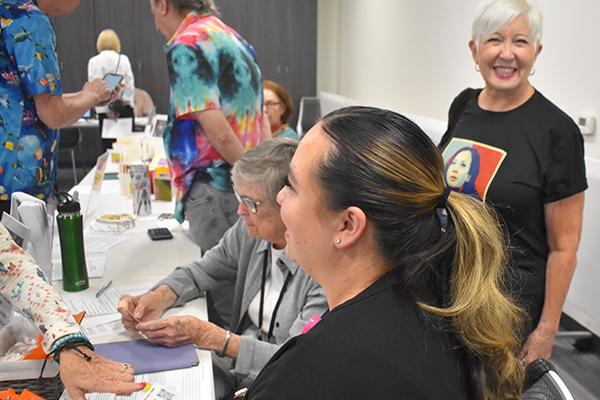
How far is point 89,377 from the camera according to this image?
3.06 ft

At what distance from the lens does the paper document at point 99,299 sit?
1416 millimetres

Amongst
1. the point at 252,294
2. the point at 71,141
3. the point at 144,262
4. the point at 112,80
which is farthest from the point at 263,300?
the point at 71,141

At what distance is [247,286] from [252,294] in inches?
1.4

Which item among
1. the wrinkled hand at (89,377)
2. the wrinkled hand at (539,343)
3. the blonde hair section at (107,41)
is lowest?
the wrinkled hand at (539,343)

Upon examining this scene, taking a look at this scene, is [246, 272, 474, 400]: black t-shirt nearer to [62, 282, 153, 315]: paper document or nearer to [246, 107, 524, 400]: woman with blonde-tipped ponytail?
[246, 107, 524, 400]: woman with blonde-tipped ponytail

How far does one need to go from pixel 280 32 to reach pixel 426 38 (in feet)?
12.3

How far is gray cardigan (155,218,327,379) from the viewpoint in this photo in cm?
132

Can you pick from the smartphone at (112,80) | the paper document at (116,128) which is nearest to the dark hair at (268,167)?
the smartphone at (112,80)

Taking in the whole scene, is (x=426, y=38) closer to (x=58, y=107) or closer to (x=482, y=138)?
(x=482, y=138)

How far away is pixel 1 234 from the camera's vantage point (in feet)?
3.61

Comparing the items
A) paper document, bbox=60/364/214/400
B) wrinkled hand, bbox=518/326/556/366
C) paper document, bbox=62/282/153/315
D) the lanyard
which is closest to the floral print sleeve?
paper document, bbox=60/364/214/400

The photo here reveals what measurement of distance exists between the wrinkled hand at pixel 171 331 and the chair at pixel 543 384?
2.54 feet

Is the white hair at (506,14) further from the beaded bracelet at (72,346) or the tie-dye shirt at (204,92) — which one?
the beaded bracelet at (72,346)

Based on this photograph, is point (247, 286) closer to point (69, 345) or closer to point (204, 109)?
point (69, 345)
